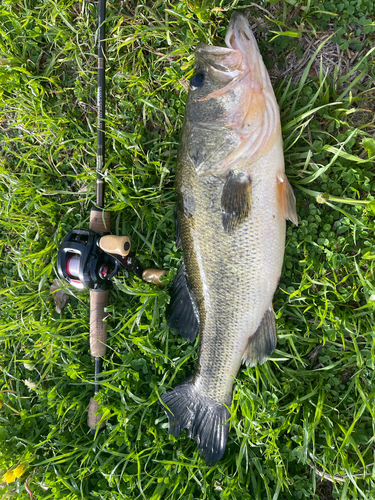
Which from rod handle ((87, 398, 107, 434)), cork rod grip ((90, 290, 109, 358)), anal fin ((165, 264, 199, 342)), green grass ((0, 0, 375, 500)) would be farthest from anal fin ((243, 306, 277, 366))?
rod handle ((87, 398, 107, 434))

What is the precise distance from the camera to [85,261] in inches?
83.5

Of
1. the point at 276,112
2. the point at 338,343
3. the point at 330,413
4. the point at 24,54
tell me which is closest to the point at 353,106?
the point at 276,112

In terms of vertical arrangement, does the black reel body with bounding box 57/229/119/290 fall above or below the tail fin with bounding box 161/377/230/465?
above

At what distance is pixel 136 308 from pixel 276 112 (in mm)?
1754

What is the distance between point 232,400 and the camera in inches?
85.7

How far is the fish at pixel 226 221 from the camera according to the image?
1790mm

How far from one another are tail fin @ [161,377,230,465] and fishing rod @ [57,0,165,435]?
2.06 ft

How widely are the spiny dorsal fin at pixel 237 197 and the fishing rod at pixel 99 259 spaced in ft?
2.42

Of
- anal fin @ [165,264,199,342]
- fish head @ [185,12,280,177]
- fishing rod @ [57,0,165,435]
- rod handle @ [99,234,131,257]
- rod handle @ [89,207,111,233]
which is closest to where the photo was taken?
fish head @ [185,12,280,177]

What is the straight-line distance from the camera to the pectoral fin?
188 centimetres

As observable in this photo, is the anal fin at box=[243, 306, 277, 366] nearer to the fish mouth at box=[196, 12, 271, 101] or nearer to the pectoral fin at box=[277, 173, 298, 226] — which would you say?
the pectoral fin at box=[277, 173, 298, 226]

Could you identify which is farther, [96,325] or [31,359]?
[31,359]

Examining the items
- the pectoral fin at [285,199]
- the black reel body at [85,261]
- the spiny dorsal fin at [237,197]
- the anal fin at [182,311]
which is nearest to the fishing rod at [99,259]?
the black reel body at [85,261]

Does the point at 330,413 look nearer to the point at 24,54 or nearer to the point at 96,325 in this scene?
the point at 96,325
